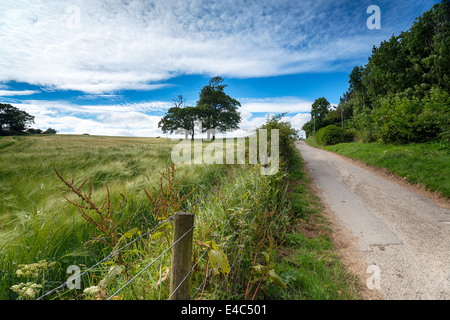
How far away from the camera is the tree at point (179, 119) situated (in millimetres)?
27219

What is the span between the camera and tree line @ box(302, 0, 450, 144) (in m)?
10.3

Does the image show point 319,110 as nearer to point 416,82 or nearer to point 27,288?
point 416,82

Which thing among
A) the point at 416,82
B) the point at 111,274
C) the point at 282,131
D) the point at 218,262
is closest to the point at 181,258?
the point at 218,262

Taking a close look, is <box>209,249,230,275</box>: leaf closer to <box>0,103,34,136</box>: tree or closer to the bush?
<box>0,103,34,136</box>: tree

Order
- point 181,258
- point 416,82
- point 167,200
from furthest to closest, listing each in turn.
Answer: point 416,82
point 167,200
point 181,258

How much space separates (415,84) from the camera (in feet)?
54.6

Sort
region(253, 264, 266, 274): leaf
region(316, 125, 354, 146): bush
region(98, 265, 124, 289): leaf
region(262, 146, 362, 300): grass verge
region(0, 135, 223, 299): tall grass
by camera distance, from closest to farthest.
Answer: region(98, 265, 124, 289): leaf < region(253, 264, 266, 274): leaf < region(0, 135, 223, 299): tall grass < region(262, 146, 362, 300): grass verge < region(316, 125, 354, 146): bush

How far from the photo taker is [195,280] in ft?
5.80

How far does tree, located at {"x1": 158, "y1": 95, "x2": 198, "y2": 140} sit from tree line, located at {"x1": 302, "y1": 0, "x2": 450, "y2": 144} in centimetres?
1863

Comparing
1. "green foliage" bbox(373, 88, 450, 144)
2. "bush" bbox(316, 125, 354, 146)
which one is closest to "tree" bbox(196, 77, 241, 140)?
"bush" bbox(316, 125, 354, 146)

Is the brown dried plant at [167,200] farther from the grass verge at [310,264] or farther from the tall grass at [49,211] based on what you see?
the grass verge at [310,264]

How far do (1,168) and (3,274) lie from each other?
14.9 ft

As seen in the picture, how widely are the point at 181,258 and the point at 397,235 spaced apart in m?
4.10
